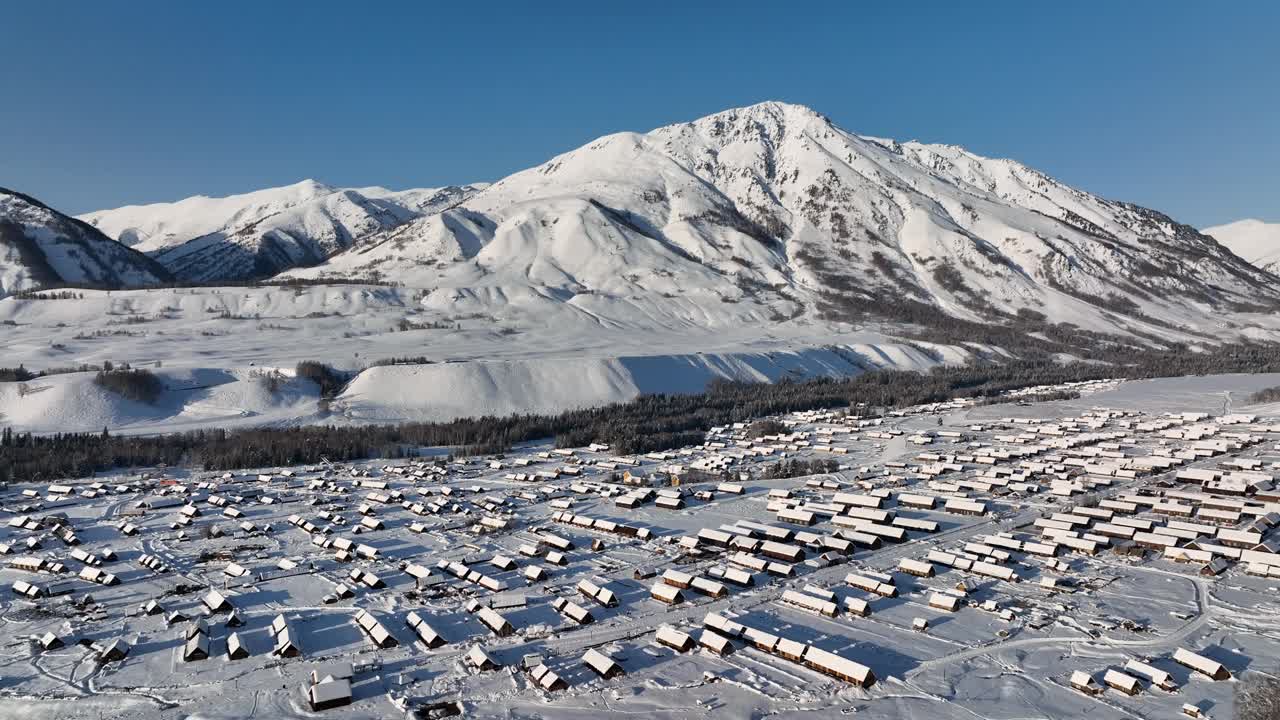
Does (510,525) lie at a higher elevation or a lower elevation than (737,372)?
lower

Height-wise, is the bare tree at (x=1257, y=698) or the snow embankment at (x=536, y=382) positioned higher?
the snow embankment at (x=536, y=382)

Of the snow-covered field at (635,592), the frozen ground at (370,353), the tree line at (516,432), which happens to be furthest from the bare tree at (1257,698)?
the frozen ground at (370,353)

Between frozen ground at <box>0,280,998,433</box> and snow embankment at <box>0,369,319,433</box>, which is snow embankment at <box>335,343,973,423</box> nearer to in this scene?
frozen ground at <box>0,280,998,433</box>

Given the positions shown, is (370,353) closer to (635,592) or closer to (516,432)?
(516,432)

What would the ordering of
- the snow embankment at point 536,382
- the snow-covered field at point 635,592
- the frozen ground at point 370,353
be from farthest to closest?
the snow embankment at point 536,382
the frozen ground at point 370,353
the snow-covered field at point 635,592

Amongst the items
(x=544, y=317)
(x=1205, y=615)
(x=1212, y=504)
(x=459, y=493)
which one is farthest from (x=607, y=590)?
(x=544, y=317)

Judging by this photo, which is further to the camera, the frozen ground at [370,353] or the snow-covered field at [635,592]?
the frozen ground at [370,353]

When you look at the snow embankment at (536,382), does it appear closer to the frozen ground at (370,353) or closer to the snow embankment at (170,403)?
the frozen ground at (370,353)

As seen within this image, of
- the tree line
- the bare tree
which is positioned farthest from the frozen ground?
the bare tree

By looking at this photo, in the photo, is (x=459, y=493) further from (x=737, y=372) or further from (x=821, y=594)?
(x=737, y=372)
